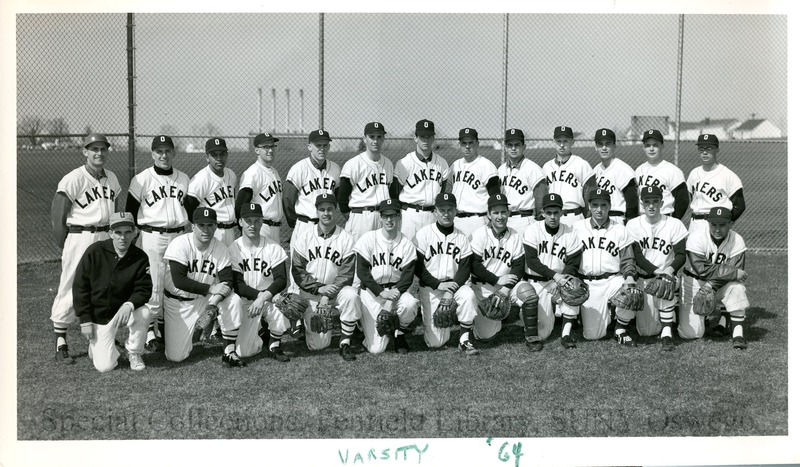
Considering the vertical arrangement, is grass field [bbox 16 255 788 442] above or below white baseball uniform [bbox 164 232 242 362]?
below

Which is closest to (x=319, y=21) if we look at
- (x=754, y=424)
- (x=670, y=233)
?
(x=670, y=233)

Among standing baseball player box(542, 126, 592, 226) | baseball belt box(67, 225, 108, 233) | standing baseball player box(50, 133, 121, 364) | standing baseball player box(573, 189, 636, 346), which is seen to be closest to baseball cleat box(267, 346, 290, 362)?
standing baseball player box(50, 133, 121, 364)

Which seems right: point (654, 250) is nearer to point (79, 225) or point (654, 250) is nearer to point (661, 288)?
point (661, 288)

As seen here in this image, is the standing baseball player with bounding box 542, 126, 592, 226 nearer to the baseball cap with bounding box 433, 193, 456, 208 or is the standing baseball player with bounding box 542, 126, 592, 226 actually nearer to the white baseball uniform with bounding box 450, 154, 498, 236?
the white baseball uniform with bounding box 450, 154, 498, 236

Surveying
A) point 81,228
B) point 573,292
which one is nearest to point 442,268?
point 573,292
